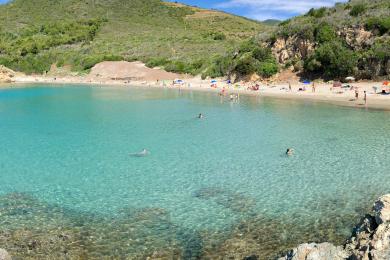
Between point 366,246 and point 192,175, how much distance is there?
10526 mm

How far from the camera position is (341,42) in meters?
47.8

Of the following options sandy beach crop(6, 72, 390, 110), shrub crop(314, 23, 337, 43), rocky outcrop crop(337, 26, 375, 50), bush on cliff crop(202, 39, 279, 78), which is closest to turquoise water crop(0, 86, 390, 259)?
sandy beach crop(6, 72, 390, 110)

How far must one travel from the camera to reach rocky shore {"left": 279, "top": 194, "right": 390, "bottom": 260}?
261 inches

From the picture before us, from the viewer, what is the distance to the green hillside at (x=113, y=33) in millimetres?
83500

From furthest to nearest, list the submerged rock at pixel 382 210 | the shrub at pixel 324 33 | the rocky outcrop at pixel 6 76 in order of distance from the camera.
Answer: the rocky outcrop at pixel 6 76 < the shrub at pixel 324 33 < the submerged rock at pixel 382 210

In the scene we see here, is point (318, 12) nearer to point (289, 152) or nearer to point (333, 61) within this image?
point (333, 61)

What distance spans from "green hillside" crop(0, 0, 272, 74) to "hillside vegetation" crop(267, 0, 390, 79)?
16.9m

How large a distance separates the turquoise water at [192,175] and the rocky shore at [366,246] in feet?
9.98

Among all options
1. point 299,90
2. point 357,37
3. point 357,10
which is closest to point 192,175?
point 299,90

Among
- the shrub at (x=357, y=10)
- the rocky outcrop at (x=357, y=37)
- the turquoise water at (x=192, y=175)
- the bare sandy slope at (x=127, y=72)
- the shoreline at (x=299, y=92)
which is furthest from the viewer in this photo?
the bare sandy slope at (x=127, y=72)

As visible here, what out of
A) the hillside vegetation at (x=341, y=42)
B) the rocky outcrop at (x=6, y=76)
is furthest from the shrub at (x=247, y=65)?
the rocky outcrop at (x=6, y=76)

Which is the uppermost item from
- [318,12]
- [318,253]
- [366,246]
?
[318,12]

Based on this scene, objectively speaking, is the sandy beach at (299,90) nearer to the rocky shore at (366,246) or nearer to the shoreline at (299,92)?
the shoreline at (299,92)

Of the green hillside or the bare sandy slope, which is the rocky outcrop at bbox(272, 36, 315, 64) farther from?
the bare sandy slope
